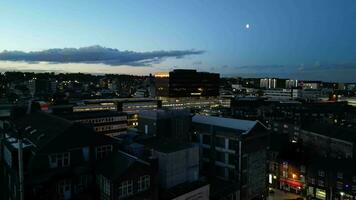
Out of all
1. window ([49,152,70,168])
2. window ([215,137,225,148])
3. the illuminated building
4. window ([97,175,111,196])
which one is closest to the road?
the illuminated building

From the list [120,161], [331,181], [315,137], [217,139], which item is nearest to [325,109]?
[315,137]

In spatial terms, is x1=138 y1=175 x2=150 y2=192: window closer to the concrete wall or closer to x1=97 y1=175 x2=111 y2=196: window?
x1=97 y1=175 x2=111 y2=196: window

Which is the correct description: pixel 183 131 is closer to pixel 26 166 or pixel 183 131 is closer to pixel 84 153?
pixel 84 153

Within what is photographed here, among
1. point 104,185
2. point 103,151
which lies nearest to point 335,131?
point 103,151

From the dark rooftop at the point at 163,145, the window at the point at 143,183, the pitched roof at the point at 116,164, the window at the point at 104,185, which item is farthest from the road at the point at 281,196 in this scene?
the window at the point at 104,185

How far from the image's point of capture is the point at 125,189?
126 feet

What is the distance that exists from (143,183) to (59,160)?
10985mm

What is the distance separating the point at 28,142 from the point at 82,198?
1183cm

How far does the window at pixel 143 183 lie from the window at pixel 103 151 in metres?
6.50

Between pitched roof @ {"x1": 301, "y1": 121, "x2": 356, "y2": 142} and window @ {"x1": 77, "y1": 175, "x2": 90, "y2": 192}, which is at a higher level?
window @ {"x1": 77, "y1": 175, "x2": 90, "y2": 192}

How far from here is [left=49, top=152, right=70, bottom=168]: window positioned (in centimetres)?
3844

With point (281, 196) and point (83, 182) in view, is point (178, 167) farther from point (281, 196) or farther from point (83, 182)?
point (281, 196)

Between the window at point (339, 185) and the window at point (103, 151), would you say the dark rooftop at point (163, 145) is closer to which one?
the window at point (103, 151)

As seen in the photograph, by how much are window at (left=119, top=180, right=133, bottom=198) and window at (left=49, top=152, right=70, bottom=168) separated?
7.78 meters
